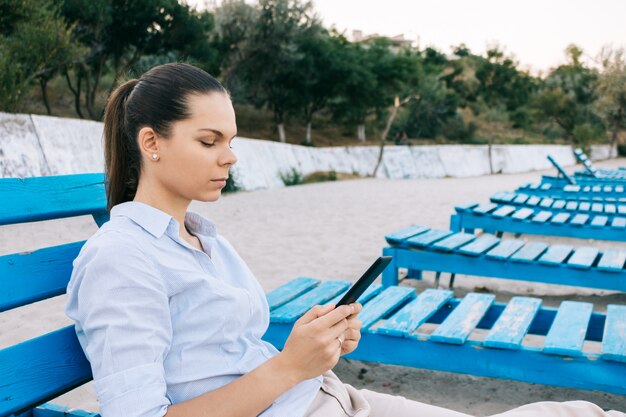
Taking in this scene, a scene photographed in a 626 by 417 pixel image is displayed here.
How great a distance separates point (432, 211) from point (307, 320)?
9.83 metres

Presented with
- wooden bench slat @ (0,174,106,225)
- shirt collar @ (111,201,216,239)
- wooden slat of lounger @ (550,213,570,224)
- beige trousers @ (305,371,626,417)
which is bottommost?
wooden slat of lounger @ (550,213,570,224)

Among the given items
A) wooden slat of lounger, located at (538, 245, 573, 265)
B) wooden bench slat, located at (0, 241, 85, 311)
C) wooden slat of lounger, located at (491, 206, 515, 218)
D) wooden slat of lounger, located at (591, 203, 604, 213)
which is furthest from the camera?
wooden slat of lounger, located at (591, 203, 604, 213)

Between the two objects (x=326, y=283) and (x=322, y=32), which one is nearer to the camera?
(x=326, y=283)

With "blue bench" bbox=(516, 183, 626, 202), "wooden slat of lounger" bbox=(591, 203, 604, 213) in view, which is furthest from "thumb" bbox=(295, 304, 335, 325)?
"blue bench" bbox=(516, 183, 626, 202)

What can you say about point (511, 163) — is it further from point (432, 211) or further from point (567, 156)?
point (432, 211)

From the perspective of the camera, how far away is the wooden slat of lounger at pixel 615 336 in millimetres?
2498

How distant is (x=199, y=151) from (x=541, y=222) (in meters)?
5.37

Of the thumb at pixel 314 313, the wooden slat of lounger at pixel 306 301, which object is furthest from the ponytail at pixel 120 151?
the wooden slat of lounger at pixel 306 301

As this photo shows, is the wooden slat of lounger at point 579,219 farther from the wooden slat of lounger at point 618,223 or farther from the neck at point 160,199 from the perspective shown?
the neck at point 160,199

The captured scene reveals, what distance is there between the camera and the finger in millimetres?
1234

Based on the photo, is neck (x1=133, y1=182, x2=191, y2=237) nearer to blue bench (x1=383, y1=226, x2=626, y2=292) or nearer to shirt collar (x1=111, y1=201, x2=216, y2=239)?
shirt collar (x1=111, y1=201, x2=216, y2=239)

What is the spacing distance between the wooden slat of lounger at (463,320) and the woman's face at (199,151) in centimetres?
170

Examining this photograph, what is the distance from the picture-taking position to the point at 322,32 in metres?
30.0

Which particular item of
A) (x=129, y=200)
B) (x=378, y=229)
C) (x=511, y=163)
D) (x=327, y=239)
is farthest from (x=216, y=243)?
(x=511, y=163)
